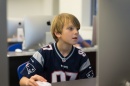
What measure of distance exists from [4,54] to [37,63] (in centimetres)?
71

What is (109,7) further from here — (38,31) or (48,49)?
(38,31)

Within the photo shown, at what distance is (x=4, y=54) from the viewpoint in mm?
447

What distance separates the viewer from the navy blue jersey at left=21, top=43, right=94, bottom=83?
119 cm

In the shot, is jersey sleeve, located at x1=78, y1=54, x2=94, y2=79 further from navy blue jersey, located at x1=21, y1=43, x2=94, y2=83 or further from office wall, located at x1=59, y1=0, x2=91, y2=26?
office wall, located at x1=59, y1=0, x2=91, y2=26

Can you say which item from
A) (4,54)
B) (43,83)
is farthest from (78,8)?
(4,54)

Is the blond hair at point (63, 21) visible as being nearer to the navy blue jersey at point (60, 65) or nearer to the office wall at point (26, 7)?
the navy blue jersey at point (60, 65)

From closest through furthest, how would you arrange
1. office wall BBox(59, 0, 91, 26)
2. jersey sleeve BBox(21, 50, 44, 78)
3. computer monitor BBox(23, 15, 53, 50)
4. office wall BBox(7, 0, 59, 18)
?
jersey sleeve BBox(21, 50, 44, 78) → computer monitor BBox(23, 15, 53, 50) → office wall BBox(59, 0, 91, 26) → office wall BBox(7, 0, 59, 18)

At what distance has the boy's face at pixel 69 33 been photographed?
1151mm

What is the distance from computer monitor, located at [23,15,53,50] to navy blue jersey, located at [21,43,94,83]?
914 millimetres

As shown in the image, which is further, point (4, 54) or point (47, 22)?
point (47, 22)

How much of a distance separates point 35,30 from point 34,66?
1.03 metres

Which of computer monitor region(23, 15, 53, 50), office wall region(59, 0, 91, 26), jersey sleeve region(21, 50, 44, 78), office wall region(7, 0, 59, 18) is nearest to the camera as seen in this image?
jersey sleeve region(21, 50, 44, 78)

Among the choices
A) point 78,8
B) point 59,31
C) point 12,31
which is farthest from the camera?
point 78,8

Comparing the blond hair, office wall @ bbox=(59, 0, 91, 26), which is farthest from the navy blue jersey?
office wall @ bbox=(59, 0, 91, 26)
